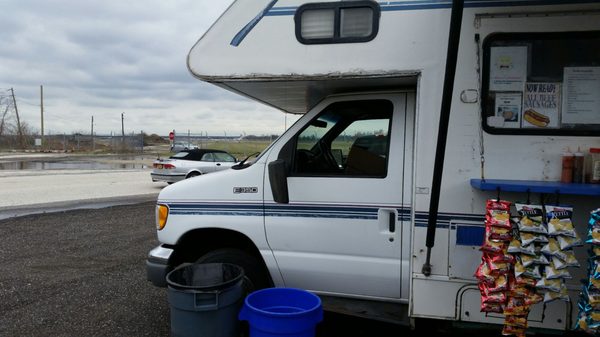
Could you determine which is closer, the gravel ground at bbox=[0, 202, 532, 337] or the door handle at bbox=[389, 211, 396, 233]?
the door handle at bbox=[389, 211, 396, 233]

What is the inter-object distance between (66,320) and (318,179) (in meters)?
2.94

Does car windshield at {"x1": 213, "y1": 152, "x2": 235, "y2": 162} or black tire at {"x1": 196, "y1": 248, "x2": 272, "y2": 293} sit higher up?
car windshield at {"x1": 213, "y1": 152, "x2": 235, "y2": 162}

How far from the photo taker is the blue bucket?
3.12 m

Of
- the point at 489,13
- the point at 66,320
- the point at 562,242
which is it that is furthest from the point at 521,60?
the point at 66,320

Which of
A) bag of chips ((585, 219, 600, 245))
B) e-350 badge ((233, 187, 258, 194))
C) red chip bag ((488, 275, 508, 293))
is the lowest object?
red chip bag ((488, 275, 508, 293))

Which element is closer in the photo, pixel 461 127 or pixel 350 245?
pixel 461 127

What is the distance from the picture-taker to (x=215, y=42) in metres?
3.63

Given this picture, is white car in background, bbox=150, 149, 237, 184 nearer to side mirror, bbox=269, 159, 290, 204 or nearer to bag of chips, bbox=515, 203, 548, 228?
side mirror, bbox=269, 159, 290, 204

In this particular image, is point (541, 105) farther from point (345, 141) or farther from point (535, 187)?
point (345, 141)

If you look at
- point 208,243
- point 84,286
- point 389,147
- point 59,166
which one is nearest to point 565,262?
point 389,147

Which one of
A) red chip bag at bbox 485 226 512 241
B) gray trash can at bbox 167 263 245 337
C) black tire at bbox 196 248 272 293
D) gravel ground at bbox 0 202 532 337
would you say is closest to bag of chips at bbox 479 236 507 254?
red chip bag at bbox 485 226 512 241

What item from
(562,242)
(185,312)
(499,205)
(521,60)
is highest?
(521,60)

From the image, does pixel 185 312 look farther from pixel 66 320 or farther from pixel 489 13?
pixel 489 13

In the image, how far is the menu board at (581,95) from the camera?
3.10 meters
